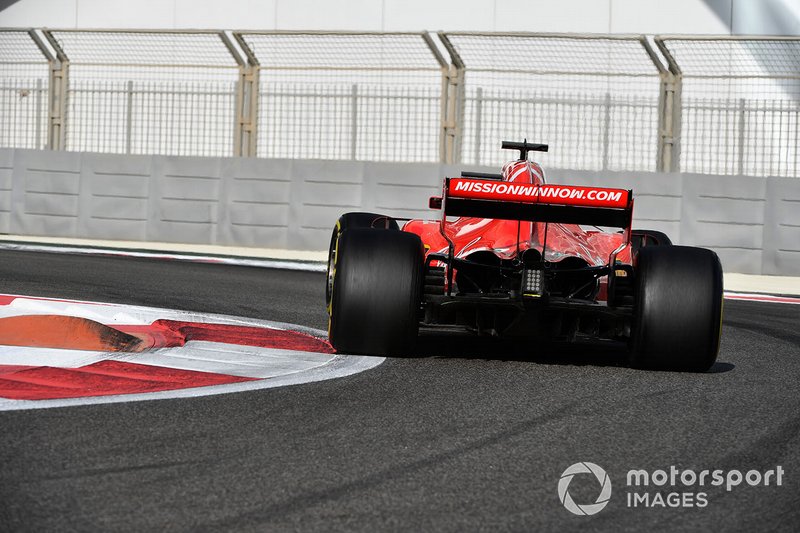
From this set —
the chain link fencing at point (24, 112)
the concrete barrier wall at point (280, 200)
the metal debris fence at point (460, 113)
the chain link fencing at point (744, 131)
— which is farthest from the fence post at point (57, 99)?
the chain link fencing at point (744, 131)

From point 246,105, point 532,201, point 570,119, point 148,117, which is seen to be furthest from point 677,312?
point 148,117

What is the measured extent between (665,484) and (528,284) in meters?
2.84

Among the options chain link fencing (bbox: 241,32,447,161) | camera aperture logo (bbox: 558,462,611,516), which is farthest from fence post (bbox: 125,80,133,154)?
camera aperture logo (bbox: 558,462,611,516)

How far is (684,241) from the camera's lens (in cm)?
1659

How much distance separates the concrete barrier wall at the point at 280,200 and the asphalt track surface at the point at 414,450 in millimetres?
9308

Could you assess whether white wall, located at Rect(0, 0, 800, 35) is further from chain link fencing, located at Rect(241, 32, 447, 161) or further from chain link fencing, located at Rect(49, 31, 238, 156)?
chain link fencing, located at Rect(49, 31, 238, 156)

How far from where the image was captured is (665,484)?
4.30 meters

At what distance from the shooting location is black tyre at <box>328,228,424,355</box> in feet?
22.8

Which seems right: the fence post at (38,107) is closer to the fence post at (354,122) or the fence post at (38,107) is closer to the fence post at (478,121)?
the fence post at (354,122)

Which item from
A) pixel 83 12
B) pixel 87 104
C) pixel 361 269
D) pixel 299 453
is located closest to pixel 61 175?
pixel 87 104

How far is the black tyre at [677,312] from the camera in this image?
22.8ft

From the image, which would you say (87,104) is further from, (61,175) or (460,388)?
(460,388)

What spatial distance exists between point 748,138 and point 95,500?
1418 centimetres

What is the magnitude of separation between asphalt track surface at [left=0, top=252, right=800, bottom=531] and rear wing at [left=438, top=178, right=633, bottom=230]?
0.87 metres
